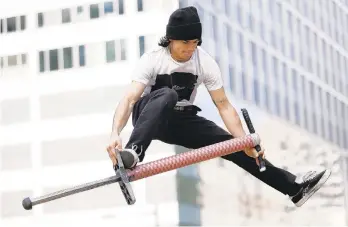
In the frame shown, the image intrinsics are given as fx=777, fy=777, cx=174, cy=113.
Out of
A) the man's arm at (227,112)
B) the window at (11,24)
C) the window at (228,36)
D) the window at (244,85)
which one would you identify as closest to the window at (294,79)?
the window at (244,85)

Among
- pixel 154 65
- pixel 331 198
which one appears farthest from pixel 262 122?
pixel 154 65

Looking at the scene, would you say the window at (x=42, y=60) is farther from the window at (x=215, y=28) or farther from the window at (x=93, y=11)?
the window at (x=215, y=28)

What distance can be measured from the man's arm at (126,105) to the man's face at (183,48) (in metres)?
0.43

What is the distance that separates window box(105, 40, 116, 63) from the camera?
5336 centimetres

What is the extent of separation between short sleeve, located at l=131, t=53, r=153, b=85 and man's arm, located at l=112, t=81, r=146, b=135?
0.04 meters

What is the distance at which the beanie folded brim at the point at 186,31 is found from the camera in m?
7.00

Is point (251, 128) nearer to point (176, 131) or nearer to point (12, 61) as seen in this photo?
point (176, 131)

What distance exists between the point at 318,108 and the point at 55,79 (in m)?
23.2

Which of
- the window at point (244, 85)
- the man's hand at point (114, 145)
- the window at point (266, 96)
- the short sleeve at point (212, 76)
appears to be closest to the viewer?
the man's hand at point (114, 145)

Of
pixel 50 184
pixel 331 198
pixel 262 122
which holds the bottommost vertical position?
pixel 331 198

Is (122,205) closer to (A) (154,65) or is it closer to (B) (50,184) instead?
(B) (50,184)

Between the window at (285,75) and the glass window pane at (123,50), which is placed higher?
the glass window pane at (123,50)

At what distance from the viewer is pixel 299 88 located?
61438mm

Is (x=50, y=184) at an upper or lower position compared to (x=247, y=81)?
lower
